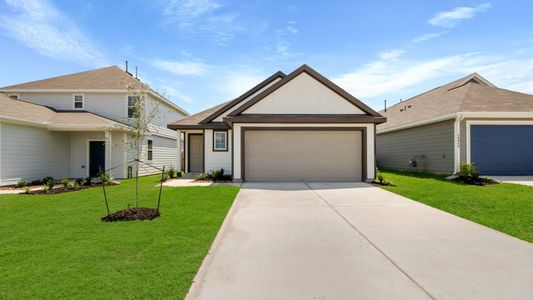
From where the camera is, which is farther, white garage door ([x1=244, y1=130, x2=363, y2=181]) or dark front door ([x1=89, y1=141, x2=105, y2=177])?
dark front door ([x1=89, y1=141, x2=105, y2=177])

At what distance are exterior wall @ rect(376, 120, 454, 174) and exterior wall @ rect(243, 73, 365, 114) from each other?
208 inches

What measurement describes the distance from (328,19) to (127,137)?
40.9ft

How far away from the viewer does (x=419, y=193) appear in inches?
375

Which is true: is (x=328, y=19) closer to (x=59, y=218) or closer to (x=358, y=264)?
(x=358, y=264)

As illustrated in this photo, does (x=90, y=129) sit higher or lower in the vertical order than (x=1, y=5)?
lower

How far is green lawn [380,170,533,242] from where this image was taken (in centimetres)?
592

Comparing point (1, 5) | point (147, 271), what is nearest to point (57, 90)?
point (1, 5)

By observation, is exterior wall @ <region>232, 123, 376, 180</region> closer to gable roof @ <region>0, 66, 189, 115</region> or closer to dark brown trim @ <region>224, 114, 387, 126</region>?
dark brown trim @ <region>224, 114, 387, 126</region>

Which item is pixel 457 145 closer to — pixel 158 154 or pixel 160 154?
pixel 158 154

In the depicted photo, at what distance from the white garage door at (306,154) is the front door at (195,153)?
470cm

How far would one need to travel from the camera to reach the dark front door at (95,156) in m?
15.6

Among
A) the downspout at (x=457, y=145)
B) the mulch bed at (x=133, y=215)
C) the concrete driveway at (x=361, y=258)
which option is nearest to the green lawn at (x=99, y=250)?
the mulch bed at (x=133, y=215)

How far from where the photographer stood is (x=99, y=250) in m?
4.36

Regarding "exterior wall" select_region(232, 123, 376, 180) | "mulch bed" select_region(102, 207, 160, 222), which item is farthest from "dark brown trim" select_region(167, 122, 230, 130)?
"mulch bed" select_region(102, 207, 160, 222)
